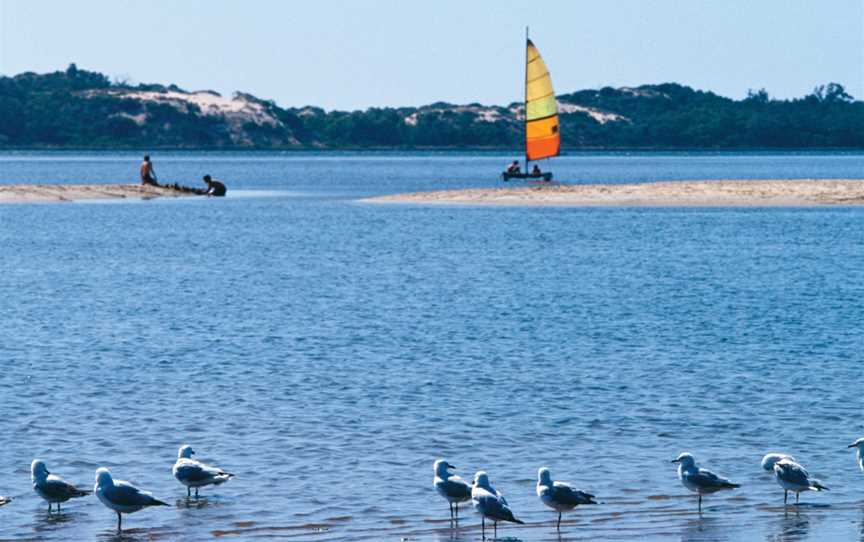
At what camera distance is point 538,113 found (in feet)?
391

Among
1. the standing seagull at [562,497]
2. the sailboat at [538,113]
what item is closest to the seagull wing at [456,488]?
the standing seagull at [562,497]

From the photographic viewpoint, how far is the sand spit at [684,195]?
9794 centimetres

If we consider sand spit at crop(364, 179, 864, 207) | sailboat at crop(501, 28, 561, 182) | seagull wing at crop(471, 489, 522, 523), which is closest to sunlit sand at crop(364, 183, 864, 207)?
sand spit at crop(364, 179, 864, 207)

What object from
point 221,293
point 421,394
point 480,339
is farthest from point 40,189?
point 421,394

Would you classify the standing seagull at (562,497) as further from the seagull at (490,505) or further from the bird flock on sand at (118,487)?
the bird flock on sand at (118,487)

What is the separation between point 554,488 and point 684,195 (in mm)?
84479

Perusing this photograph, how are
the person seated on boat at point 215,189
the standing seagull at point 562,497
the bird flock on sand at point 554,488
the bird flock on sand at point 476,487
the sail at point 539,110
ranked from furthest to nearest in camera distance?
the sail at point 539,110 < the person seated on boat at point 215,189 < the standing seagull at point 562,497 < the bird flock on sand at point 476,487 < the bird flock on sand at point 554,488

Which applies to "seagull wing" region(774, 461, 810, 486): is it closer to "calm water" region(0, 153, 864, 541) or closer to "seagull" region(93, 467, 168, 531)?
"calm water" region(0, 153, 864, 541)

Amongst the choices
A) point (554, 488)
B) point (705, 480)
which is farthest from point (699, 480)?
point (554, 488)

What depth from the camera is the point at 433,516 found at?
18422mm

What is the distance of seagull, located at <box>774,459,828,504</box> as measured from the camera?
18125 mm

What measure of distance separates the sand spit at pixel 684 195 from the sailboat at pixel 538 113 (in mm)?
12090

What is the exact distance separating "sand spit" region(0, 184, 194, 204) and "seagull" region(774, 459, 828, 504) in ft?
299

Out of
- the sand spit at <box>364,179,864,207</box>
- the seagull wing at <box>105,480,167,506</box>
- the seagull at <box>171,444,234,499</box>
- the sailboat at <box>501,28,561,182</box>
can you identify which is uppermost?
the sailboat at <box>501,28,561,182</box>
